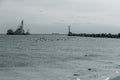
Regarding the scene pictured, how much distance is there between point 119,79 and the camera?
1855 centimetres

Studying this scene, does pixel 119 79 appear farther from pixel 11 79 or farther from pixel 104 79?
pixel 11 79

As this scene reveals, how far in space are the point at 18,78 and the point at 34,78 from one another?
4.53 ft

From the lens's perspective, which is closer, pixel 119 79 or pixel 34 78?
pixel 119 79

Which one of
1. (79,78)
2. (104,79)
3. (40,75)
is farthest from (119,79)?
(40,75)

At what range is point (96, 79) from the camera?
24.3 m

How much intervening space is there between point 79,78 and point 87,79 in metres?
0.77

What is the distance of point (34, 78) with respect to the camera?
25172mm

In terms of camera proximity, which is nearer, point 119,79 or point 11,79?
point 119,79

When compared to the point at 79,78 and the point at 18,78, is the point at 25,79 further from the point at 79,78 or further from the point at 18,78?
the point at 79,78

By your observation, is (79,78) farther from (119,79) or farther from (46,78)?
(119,79)

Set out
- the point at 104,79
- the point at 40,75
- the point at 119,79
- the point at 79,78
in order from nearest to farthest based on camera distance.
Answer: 1. the point at 119,79
2. the point at 104,79
3. the point at 79,78
4. the point at 40,75

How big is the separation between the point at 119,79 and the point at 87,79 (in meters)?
6.34

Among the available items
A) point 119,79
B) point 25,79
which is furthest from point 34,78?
point 119,79

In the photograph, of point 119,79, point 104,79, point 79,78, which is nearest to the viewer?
point 119,79
